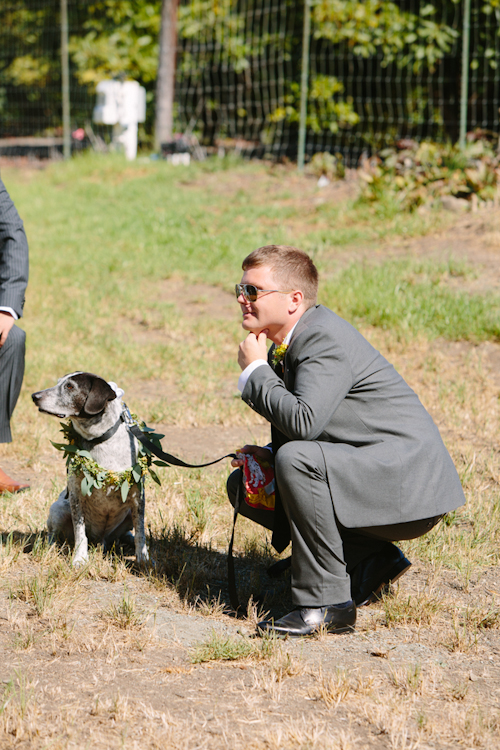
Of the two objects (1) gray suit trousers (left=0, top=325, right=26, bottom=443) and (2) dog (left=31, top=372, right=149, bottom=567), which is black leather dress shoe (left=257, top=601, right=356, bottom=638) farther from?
(1) gray suit trousers (left=0, top=325, right=26, bottom=443)

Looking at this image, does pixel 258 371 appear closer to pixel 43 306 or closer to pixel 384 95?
pixel 43 306

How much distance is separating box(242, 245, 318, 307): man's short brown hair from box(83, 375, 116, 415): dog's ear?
0.77 metres

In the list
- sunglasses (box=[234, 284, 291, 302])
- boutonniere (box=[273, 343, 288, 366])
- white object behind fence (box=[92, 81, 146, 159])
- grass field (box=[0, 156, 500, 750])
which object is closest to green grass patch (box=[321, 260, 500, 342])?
grass field (box=[0, 156, 500, 750])

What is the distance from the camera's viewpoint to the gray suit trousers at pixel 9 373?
14.3 feet

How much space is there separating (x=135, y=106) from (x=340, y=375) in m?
11.9

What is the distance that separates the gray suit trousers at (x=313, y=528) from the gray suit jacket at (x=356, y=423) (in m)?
0.05

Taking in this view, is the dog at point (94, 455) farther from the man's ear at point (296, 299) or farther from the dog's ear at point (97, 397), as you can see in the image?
the man's ear at point (296, 299)

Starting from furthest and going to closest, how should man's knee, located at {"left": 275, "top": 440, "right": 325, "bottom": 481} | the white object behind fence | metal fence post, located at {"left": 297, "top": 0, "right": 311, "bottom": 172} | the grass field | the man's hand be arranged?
1. the white object behind fence
2. metal fence post, located at {"left": 297, "top": 0, "right": 311, "bottom": 172}
3. the man's hand
4. man's knee, located at {"left": 275, "top": 440, "right": 325, "bottom": 481}
5. the grass field

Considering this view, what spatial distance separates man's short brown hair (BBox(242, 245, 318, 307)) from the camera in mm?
3049

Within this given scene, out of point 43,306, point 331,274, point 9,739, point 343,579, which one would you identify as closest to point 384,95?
point 331,274

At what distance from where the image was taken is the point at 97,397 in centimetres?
323

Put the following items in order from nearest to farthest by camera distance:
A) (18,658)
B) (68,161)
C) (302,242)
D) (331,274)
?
(18,658) → (331,274) → (302,242) → (68,161)

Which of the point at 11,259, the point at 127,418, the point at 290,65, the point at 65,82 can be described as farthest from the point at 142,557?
the point at 65,82

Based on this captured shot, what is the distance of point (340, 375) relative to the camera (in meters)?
2.90
